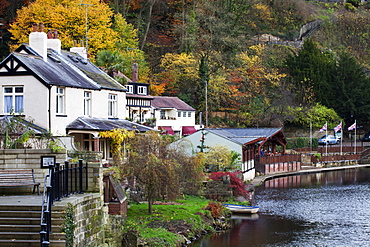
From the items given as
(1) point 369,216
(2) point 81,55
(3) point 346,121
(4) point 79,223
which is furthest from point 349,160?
(4) point 79,223

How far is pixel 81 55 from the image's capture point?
47531 mm

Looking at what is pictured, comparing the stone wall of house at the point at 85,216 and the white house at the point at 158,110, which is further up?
the white house at the point at 158,110

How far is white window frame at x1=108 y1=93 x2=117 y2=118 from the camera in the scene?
4441cm

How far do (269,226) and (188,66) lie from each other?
4830 cm

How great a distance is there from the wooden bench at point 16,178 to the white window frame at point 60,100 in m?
18.2

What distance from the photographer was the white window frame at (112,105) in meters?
44.4

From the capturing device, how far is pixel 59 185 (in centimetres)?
1775

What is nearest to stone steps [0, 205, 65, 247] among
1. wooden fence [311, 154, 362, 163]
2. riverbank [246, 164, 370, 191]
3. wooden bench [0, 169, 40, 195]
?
wooden bench [0, 169, 40, 195]

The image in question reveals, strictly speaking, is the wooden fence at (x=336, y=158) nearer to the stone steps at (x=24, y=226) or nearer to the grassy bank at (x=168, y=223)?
the grassy bank at (x=168, y=223)

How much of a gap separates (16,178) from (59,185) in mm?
2803

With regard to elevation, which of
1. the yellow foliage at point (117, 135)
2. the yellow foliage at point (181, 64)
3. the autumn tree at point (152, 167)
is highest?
the yellow foliage at point (181, 64)

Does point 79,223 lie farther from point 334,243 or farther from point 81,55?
point 81,55

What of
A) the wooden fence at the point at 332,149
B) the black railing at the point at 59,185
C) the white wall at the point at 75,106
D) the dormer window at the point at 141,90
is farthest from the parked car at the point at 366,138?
the black railing at the point at 59,185

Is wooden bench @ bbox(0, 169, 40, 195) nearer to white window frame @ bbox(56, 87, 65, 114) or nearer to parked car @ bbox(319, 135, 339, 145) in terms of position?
white window frame @ bbox(56, 87, 65, 114)
